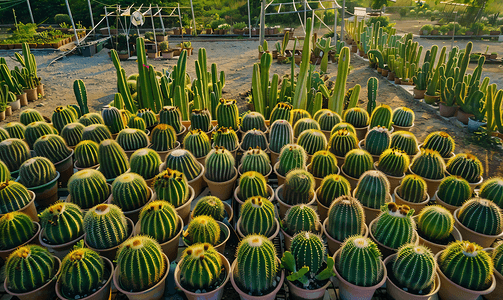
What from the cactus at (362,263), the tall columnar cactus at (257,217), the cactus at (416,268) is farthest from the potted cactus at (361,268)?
the tall columnar cactus at (257,217)

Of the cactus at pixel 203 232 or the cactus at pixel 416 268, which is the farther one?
the cactus at pixel 203 232

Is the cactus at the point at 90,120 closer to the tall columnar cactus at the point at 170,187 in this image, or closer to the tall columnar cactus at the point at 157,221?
the tall columnar cactus at the point at 170,187

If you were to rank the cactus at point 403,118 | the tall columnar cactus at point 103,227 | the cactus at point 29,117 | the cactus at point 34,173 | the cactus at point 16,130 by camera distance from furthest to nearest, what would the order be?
the cactus at point 403,118
the cactus at point 29,117
the cactus at point 16,130
the cactus at point 34,173
the tall columnar cactus at point 103,227

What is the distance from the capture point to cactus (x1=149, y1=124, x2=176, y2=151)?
431 cm

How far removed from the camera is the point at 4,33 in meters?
21.6

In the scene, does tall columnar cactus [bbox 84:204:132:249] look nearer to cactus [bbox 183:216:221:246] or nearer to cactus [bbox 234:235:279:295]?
cactus [bbox 183:216:221:246]

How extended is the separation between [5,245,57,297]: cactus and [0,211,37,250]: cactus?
0.46m

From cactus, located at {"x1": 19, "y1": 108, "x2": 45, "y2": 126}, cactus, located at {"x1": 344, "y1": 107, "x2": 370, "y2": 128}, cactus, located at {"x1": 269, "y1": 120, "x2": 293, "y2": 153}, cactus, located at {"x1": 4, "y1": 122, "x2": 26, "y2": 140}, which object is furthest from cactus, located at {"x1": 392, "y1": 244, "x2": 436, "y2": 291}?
cactus, located at {"x1": 19, "y1": 108, "x2": 45, "y2": 126}

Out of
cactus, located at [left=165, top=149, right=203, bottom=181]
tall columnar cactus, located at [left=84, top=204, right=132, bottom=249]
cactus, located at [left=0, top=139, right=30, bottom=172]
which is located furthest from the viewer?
cactus, located at [left=0, top=139, right=30, bottom=172]

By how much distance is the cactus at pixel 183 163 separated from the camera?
363 cm

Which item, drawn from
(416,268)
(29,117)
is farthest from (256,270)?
(29,117)

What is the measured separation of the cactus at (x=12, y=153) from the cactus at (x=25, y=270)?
206 cm

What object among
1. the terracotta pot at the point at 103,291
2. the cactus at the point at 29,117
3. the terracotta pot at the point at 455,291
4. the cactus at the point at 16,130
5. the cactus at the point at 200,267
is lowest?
the terracotta pot at the point at 455,291

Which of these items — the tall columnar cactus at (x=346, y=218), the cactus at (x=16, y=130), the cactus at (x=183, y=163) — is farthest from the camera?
the cactus at (x=16, y=130)
